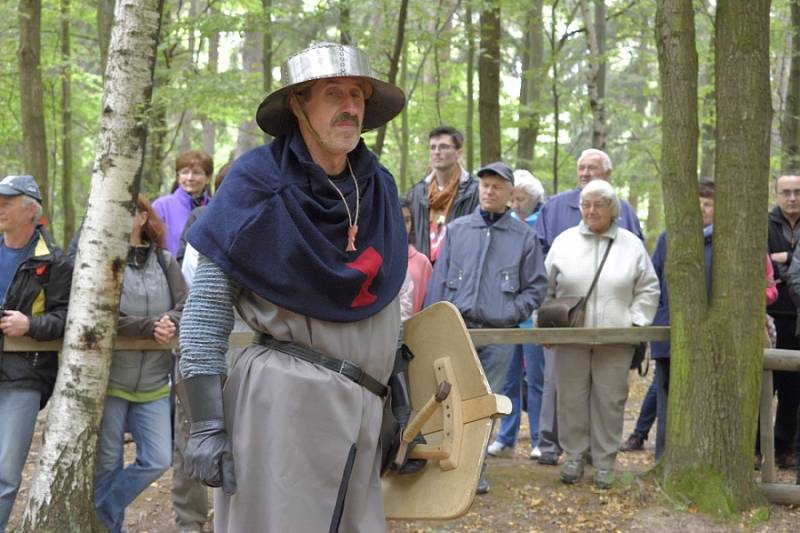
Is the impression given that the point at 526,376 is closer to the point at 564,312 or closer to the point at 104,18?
the point at 564,312

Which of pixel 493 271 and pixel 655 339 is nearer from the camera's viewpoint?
pixel 655 339

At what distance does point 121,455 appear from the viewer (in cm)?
507

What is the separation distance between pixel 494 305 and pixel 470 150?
29.2 feet

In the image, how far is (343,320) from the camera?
9.25 feet

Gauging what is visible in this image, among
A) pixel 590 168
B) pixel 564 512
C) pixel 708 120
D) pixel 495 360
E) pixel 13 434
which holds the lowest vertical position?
pixel 564 512

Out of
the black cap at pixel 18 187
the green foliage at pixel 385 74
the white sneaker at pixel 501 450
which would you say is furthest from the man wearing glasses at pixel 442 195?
the black cap at pixel 18 187

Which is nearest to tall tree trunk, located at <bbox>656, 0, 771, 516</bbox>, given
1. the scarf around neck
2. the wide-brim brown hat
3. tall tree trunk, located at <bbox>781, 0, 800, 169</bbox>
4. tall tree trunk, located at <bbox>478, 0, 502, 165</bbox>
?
the wide-brim brown hat

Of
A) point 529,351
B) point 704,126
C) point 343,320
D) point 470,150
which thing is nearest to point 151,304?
point 343,320

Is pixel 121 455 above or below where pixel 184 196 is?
below

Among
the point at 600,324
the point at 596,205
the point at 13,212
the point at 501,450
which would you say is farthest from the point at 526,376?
the point at 13,212

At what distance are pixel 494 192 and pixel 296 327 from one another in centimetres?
365

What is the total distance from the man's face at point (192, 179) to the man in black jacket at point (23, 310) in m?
2.15

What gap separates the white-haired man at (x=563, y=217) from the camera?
6.99 meters

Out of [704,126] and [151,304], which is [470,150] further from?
[151,304]
